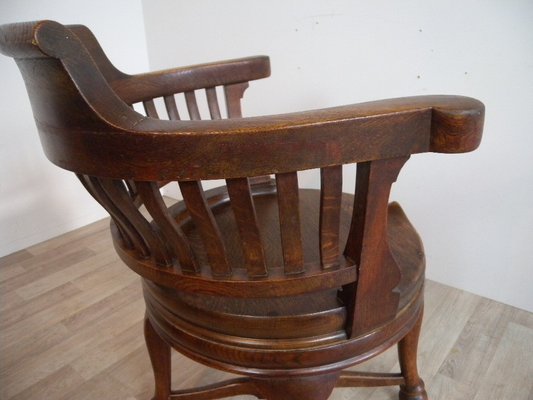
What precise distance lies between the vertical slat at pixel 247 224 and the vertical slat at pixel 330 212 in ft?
0.27

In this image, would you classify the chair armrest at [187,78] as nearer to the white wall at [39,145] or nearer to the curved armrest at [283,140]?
the curved armrest at [283,140]

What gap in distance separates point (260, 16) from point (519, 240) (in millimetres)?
1183

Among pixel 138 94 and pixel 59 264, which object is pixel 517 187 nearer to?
pixel 138 94

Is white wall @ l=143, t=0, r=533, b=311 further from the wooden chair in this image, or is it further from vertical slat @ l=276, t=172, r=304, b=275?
vertical slat @ l=276, t=172, r=304, b=275

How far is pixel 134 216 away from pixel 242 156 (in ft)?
0.67

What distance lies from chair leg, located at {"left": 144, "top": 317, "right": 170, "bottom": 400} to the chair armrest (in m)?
0.47

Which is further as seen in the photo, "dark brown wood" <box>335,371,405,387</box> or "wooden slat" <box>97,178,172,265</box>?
"dark brown wood" <box>335,371,405,387</box>

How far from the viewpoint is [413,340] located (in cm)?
84

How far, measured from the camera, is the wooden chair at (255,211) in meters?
0.42

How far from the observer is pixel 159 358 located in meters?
0.85

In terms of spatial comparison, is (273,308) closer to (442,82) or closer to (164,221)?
(164,221)

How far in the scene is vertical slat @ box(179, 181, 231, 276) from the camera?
473 millimetres

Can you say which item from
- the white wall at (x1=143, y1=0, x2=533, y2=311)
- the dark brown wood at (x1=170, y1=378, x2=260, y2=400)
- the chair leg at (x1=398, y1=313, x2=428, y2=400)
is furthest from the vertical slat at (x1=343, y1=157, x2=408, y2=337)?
the white wall at (x1=143, y1=0, x2=533, y2=311)

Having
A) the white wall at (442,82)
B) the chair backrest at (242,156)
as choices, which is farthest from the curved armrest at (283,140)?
the white wall at (442,82)
